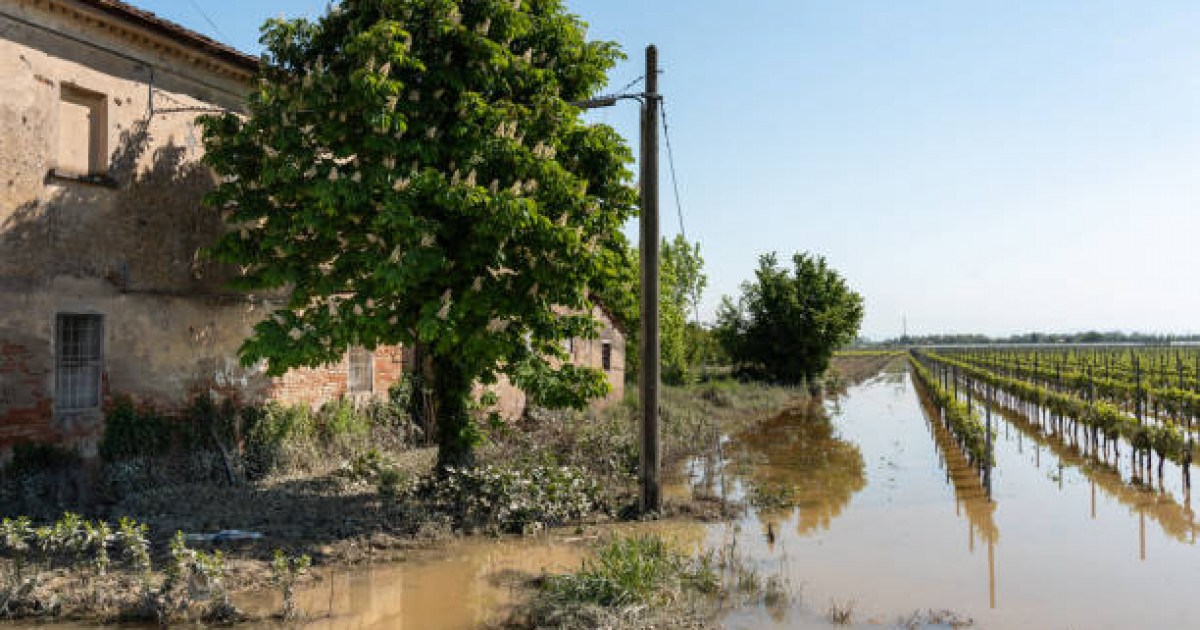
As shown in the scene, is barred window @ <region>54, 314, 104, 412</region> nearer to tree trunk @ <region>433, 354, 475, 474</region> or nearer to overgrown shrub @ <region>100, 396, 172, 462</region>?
overgrown shrub @ <region>100, 396, 172, 462</region>

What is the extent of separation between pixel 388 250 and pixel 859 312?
40.9 meters

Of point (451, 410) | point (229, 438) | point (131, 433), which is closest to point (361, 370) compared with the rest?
point (229, 438)

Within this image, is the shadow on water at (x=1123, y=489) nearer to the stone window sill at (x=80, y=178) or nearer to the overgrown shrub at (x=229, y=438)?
the overgrown shrub at (x=229, y=438)

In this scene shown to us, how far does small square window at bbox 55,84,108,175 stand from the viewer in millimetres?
10662

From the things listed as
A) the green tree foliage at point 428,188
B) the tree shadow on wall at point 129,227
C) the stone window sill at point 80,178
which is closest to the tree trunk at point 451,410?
the green tree foliage at point 428,188

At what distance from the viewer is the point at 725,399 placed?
30359 mm

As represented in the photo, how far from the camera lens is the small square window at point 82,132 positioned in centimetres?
1066

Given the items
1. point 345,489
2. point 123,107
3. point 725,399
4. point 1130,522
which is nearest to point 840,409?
point 725,399

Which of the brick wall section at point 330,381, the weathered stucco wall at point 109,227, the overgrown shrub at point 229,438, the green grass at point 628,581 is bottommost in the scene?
the green grass at point 628,581

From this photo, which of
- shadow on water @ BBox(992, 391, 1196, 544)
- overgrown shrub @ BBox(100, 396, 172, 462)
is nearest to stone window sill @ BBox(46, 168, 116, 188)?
overgrown shrub @ BBox(100, 396, 172, 462)

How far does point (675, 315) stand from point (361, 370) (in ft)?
82.3

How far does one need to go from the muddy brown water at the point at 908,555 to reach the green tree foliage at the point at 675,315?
10.8 metres

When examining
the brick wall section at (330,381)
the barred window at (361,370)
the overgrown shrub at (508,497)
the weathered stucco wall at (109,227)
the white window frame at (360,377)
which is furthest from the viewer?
the barred window at (361,370)

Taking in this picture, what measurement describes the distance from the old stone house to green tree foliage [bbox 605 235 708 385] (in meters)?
13.3
